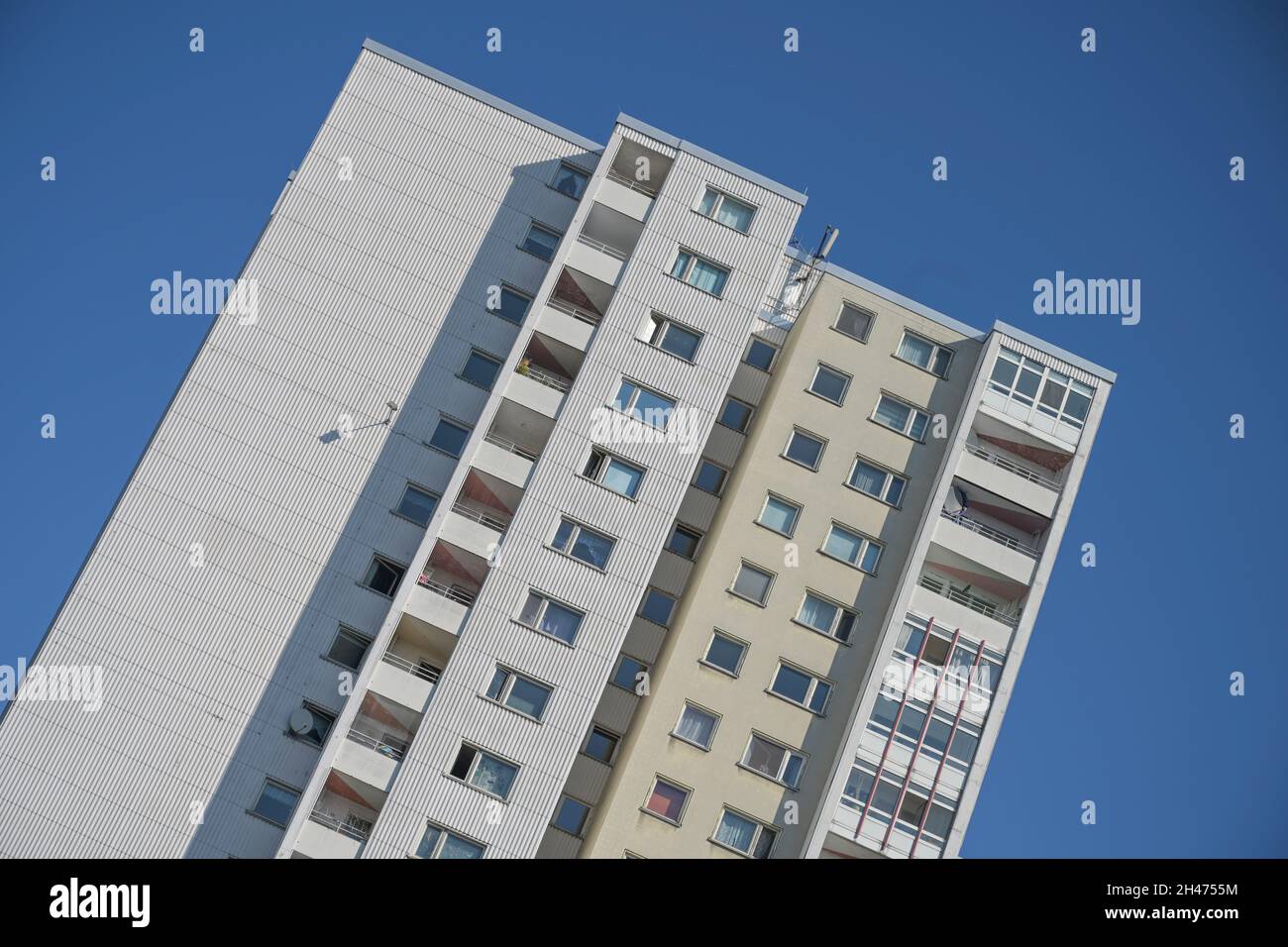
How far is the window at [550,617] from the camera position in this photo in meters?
40.7

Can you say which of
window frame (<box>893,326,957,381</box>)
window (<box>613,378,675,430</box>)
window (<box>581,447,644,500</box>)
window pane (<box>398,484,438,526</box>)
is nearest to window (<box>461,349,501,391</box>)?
window pane (<box>398,484,438,526</box>)

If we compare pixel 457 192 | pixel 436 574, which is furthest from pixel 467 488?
pixel 457 192

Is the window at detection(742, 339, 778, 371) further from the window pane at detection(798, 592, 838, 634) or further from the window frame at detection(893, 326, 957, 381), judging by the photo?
the window pane at detection(798, 592, 838, 634)

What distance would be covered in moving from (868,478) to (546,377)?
1171 cm

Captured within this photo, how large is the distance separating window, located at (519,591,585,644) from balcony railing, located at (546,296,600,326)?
10437mm

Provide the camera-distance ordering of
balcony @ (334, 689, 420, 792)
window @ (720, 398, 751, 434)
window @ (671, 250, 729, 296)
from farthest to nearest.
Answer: window @ (720, 398, 751, 434) → window @ (671, 250, 729, 296) → balcony @ (334, 689, 420, 792)

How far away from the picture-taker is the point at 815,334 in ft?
155

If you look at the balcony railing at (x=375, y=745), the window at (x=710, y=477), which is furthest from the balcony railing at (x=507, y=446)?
the balcony railing at (x=375, y=745)

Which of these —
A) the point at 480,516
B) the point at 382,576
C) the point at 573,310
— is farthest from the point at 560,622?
the point at 573,310

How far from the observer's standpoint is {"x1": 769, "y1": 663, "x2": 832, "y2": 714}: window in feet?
141

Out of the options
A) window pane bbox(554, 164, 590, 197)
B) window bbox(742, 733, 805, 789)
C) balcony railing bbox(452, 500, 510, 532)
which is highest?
window pane bbox(554, 164, 590, 197)

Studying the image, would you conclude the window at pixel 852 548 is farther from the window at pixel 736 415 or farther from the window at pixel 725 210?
the window at pixel 725 210
